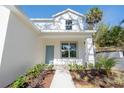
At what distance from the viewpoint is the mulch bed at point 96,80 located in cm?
754

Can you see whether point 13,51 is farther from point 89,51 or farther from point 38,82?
point 89,51

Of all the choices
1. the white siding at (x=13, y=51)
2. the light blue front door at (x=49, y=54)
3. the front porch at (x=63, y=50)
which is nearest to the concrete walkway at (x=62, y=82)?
the white siding at (x=13, y=51)

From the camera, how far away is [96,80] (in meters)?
8.34

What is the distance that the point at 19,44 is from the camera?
8320 millimetres

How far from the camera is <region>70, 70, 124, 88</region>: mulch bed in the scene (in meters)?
7.54

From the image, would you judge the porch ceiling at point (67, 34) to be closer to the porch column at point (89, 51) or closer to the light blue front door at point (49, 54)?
the porch column at point (89, 51)

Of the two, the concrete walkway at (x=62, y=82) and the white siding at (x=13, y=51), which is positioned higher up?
the white siding at (x=13, y=51)

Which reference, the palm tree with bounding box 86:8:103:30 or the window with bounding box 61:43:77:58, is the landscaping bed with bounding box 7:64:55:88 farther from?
the palm tree with bounding box 86:8:103:30

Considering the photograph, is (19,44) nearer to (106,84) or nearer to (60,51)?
(106,84)

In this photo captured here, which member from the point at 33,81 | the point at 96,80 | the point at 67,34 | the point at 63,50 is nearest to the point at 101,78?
the point at 96,80

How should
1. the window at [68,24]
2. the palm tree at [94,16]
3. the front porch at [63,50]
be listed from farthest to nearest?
1. the palm tree at [94,16]
2. the window at [68,24]
3. the front porch at [63,50]

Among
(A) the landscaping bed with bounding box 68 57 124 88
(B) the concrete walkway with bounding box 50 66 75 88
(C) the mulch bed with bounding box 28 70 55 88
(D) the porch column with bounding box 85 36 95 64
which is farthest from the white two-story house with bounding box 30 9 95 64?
(C) the mulch bed with bounding box 28 70 55 88
